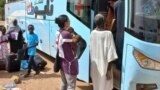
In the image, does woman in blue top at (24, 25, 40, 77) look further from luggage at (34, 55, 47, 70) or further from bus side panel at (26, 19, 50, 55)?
bus side panel at (26, 19, 50, 55)

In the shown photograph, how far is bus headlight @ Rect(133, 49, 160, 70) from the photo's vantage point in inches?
254

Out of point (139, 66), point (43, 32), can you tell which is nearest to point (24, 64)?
point (43, 32)

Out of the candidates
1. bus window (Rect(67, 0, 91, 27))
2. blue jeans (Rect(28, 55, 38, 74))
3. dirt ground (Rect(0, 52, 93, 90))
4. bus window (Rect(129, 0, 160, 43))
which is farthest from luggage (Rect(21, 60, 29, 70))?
bus window (Rect(129, 0, 160, 43))

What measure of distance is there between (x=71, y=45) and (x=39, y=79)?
13.2ft

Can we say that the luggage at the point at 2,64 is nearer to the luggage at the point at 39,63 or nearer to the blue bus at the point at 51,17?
the luggage at the point at 39,63

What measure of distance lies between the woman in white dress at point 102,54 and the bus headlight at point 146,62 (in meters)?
0.40

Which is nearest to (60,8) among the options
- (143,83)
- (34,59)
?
(34,59)

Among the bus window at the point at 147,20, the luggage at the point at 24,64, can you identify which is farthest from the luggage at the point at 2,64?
the bus window at the point at 147,20

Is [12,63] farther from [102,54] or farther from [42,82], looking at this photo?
[102,54]

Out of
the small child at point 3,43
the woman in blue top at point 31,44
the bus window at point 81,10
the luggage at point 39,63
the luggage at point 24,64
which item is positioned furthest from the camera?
the luggage at point 24,64

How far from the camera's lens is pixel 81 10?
8.62 meters

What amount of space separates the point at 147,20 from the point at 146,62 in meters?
0.72

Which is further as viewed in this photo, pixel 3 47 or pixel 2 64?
pixel 3 47

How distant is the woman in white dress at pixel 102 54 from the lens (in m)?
6.72
